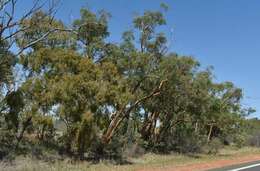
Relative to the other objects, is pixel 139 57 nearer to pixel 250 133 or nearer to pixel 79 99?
pixel 79 99

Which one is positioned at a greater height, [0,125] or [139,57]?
[139,57]

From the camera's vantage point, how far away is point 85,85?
79.4 ft

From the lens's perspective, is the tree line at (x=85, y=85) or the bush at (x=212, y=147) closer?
the tree line at (x=85, y=85)

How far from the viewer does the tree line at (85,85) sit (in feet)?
78.0

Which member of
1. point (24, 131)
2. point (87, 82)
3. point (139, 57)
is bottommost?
point (24, 131)

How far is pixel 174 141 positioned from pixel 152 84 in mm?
12127

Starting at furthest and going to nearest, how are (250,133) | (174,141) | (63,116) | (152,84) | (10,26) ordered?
(250,133), (174,141), (152,84), (63,116), (10,26)

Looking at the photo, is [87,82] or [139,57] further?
[139,57]

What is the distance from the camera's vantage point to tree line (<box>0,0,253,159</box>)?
2378 cm

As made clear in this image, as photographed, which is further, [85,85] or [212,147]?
[212,147]

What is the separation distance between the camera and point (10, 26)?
1717 centimetres

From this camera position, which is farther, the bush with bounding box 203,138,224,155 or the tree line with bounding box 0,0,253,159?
the bush with bounding box 203,138,224,155

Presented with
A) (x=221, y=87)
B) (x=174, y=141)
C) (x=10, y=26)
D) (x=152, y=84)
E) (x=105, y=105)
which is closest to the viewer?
(x=10, y=26)

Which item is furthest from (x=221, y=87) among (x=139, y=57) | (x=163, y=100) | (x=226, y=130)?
(x=139, y=57)
